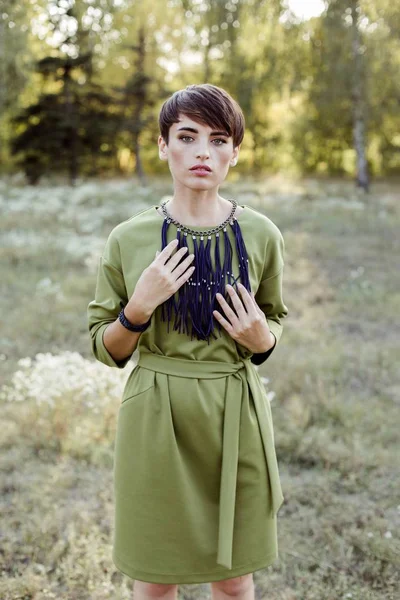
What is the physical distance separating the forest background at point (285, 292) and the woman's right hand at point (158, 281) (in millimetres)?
1836

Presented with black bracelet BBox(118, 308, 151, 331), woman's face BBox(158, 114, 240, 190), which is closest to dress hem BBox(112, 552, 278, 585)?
black bracelet BBox(118, 308, 151, 331)

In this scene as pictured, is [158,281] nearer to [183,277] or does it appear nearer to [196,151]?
[183,277]

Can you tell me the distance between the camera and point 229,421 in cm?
201

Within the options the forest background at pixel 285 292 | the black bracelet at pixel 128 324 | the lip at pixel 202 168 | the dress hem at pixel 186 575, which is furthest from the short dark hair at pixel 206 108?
the forest background at pixel 285 292

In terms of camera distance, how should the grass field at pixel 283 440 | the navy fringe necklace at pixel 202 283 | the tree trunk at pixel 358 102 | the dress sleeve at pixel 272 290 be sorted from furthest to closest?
the tree trunk at pixel 358 102 → the grass field at pixel 283 440 → the dress sleeve at pixel 272 290 → the navy fringe necklace at pixel 202 283

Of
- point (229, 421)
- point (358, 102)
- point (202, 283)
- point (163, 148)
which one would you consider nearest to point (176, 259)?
point (202, 283)

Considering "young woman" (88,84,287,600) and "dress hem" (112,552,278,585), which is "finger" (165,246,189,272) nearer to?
"young woman" (88,84,287,600)

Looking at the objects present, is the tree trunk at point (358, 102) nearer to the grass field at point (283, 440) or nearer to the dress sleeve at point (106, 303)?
the grass field at point (283, 440)

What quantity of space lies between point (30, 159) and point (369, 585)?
2269 centimetres

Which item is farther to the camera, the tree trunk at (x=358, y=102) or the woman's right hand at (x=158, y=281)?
the tree trunk at (x=358, y=102)

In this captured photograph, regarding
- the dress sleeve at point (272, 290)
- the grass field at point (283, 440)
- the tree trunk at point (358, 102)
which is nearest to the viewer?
the dress sleeve at point (272, 290)

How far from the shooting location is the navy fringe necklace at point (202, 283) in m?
1.99

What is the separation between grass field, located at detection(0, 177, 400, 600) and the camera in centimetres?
319

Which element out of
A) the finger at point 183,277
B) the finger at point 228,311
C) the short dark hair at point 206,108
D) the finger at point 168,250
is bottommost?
the finger at point 228,311
